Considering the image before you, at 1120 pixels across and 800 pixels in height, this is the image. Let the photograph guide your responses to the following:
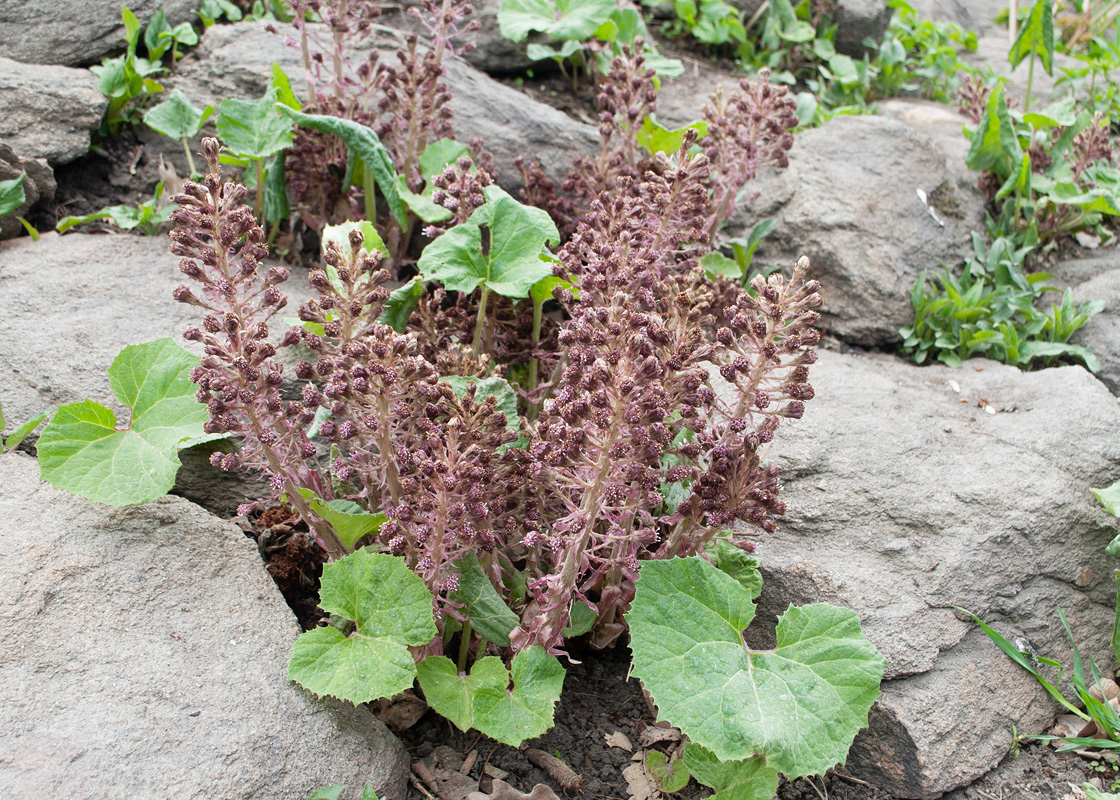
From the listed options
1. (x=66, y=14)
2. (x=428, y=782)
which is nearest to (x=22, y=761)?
(x=428, y=782)

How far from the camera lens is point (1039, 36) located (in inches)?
222

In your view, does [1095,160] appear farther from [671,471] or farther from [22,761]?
[22,761]

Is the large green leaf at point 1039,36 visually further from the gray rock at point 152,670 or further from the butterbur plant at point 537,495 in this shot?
the gray rock at point 152,670

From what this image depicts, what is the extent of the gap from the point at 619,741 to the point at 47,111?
406cm

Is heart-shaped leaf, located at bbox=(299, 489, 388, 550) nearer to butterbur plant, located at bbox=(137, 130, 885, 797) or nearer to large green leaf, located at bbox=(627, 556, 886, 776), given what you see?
butterbur plant, located at bbox=(137, 130, 885, 797)

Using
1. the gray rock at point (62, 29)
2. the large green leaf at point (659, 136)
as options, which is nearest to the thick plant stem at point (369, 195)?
the large green leaf at point (659, 136)

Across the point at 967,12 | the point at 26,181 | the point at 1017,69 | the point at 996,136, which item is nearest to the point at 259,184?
the point at 26,181

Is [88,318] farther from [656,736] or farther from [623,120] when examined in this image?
[656,736]

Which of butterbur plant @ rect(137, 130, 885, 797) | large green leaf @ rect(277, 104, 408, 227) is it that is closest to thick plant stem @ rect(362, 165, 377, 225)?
large green leaf @ rect(277, 104, 408, 227)

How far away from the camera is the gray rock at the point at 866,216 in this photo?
463cm

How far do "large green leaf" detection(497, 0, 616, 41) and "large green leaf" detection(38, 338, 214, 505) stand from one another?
130 inches

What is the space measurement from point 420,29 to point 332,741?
4.89 meters

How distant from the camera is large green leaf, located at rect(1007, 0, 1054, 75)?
5301mm

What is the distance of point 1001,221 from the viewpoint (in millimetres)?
5137
